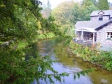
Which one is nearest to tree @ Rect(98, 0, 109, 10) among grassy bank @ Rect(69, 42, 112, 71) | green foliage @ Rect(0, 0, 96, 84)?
grassy bank @ Rect(69, 42, 112, 71)

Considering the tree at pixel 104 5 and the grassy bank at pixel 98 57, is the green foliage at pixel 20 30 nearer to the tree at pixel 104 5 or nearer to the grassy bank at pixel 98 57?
the grassy bank at pixel 98 57

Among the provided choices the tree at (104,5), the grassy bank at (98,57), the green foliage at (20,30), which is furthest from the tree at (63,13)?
the green foliage at (20,30)

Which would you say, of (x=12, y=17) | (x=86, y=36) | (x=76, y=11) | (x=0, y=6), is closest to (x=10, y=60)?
(x=12, y=17)

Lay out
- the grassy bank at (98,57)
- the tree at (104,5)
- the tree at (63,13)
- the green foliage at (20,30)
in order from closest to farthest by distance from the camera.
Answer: the green foliage at (20,30)
the grassy bank at (98,57)
the tree at (63,13)
the tree at (104,5)

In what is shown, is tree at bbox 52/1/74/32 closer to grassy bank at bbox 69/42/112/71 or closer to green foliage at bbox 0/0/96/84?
grassy bank at bbox 69/42/112/71

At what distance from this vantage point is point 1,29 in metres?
3.96

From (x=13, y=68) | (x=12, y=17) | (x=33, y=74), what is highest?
(x=12, y=17)

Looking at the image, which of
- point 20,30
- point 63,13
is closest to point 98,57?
point 20,30

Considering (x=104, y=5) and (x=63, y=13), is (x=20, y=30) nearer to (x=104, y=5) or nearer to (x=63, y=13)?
(x=63, y=13)

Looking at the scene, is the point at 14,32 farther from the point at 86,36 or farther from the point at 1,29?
the point at 86,36

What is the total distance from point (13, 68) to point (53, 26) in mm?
1250

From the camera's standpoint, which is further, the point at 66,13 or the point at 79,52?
the point at 66,13

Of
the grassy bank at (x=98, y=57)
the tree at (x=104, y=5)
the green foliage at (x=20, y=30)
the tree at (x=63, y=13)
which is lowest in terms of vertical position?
the grassy bank at (x=98, y=57)

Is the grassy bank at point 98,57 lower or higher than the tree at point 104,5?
lower
